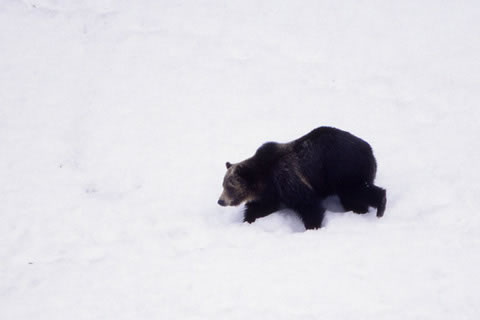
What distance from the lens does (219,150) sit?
25.3 feet

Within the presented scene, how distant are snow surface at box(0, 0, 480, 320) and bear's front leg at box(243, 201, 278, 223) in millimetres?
256

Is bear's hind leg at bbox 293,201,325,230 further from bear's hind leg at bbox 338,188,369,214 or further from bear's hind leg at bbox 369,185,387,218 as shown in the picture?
bear's hind leg at bbox 369,185,387,218

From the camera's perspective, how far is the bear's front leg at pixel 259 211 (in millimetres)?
6184

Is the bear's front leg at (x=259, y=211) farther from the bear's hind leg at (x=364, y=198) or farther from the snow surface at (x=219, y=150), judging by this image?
the bear's hind leg at (x=364, y=198)

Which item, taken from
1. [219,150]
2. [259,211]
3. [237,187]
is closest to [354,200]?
[259,211]

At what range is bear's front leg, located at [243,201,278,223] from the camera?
618 centimetres

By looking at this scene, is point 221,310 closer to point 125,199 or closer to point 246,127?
point 125,199

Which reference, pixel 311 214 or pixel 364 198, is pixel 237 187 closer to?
pixel 311 214

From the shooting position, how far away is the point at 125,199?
6.92 metres

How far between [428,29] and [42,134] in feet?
26.7

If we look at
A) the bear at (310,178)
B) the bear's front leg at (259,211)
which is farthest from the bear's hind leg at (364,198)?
the bear's front leg at (259,211)

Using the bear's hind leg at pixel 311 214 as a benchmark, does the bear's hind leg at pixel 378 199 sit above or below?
above

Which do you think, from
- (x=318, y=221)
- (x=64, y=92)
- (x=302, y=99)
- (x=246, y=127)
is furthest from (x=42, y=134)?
(x=318, y=221)

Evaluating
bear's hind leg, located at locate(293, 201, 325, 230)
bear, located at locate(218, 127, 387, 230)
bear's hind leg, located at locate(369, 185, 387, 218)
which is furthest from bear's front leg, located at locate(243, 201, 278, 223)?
bear's hind leg, located at locate(369, 185, 387, 218)
